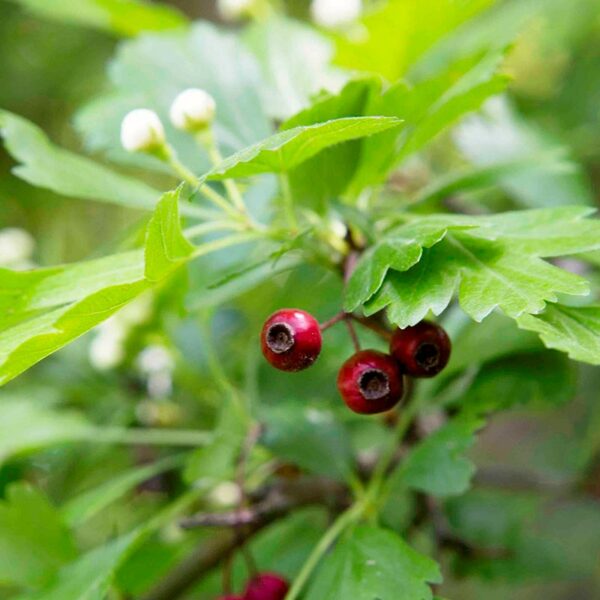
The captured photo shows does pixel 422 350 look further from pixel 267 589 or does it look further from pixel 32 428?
pixel 32 428

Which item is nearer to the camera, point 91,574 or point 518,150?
point 91,574

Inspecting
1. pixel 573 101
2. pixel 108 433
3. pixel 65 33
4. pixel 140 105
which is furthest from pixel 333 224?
pixel 65 33

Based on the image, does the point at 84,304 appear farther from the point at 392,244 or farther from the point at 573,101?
the point at 573,101

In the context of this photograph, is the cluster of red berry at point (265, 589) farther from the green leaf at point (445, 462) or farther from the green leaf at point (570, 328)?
the green leaf at point (570, 328)

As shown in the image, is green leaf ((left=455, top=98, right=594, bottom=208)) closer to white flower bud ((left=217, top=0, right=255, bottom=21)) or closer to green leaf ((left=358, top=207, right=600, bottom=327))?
white flower bud ((left=217, top=0, right=255, bottom=21))

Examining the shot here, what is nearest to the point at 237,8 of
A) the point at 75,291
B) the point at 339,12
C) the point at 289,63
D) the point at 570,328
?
the point at 339,12

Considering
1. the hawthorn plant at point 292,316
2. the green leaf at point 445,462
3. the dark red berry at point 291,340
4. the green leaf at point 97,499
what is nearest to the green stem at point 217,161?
the hawthorn plant at point 292,316
